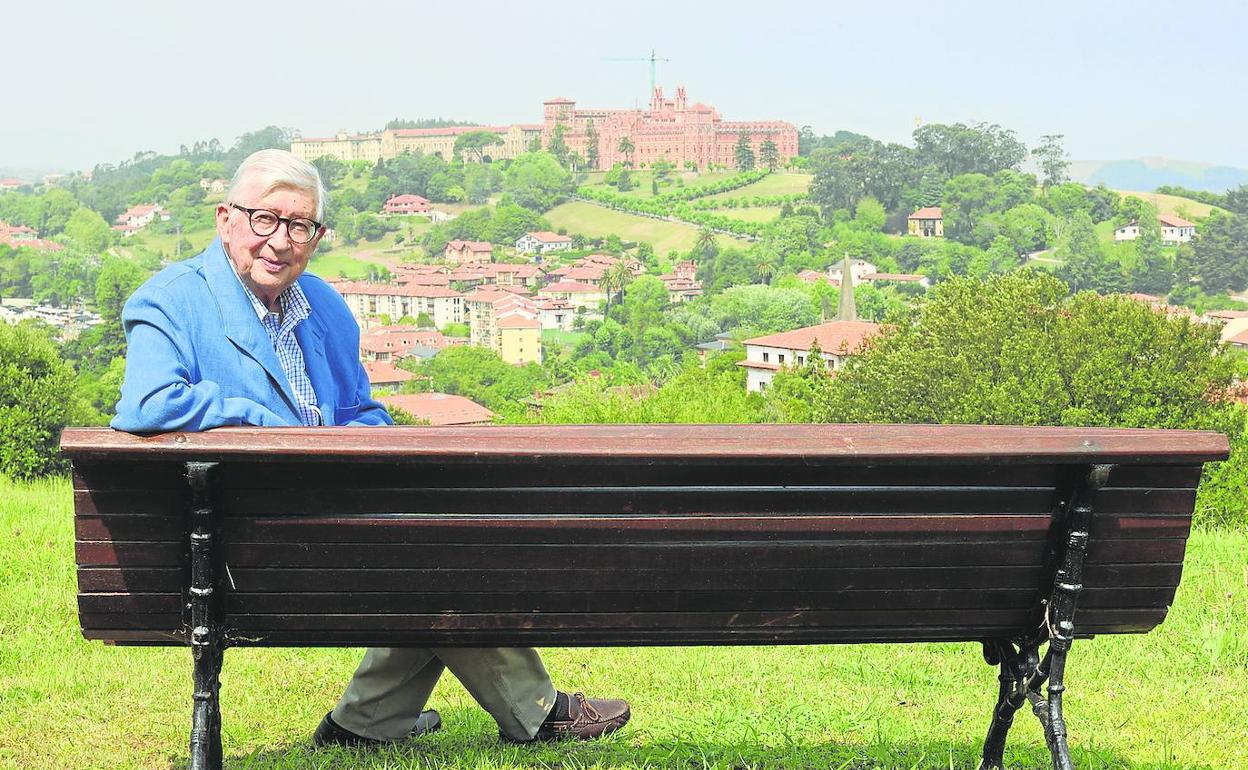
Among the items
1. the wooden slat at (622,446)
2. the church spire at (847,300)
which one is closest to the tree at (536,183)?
the church spire at (847,300)

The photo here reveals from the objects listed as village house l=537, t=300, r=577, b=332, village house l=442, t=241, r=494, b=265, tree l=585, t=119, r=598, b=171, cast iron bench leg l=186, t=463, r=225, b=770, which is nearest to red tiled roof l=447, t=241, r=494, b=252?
village house l=442, t=241, r=494, b=265

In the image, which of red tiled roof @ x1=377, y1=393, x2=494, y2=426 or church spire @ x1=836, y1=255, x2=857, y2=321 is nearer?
red tiled roof @ x1=377, y1=393, x2=494, y2=426

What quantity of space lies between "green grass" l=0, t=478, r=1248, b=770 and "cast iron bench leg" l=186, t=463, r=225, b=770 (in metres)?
0.48

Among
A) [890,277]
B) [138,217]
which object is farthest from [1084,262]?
[138,217]

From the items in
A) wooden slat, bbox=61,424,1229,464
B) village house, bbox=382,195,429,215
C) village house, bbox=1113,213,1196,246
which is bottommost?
village house, bbox=1113,213,1196,246

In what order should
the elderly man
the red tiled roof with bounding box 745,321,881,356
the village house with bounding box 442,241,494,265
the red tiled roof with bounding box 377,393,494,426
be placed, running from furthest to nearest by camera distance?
the village house with bounding box 442,241,494,265, the red tiled roof with bounding box 745,321,881,356, the red tiled roof with bounding box 377,393,494,426, the elderly man

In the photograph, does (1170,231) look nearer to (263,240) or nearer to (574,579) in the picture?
(263,240)

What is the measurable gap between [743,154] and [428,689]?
504 feet

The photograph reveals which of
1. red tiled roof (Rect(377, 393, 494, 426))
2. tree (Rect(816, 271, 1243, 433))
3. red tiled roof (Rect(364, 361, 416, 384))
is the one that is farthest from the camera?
red tiled roof (Rect(364, 361, 416, 384))

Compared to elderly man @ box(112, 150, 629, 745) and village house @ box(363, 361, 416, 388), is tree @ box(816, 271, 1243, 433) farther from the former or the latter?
village house @ box(363, 361, 416, 388)

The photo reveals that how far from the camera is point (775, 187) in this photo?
451 feet

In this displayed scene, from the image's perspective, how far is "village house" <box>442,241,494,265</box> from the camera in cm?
11962

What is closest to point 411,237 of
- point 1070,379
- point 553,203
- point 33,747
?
point 553,203

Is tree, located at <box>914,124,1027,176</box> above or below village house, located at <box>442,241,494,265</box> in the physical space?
above
